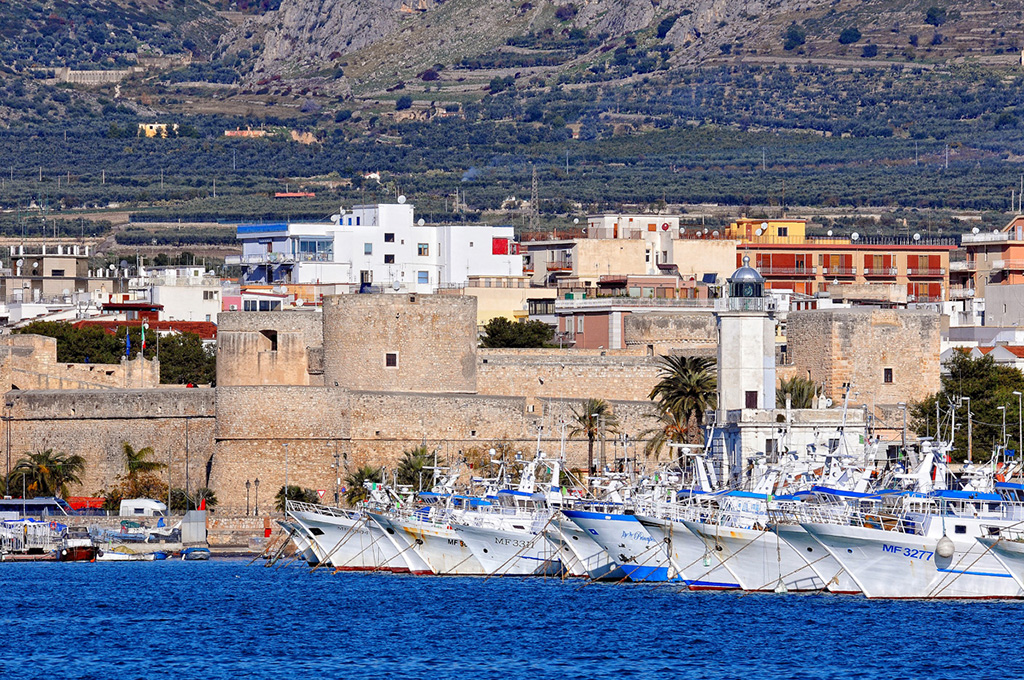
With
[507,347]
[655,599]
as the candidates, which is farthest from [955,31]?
[655,599]

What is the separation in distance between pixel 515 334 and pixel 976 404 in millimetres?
18085

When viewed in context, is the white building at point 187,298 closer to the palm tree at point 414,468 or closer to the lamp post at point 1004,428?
the palm tree at point 414,468

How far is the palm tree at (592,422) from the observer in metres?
60.6

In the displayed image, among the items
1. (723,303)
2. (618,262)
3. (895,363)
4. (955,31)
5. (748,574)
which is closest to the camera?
(748,574)

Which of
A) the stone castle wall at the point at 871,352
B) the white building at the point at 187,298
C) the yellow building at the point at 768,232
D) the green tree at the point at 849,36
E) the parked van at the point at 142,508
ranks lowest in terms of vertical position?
the parked van at the point at 142,508

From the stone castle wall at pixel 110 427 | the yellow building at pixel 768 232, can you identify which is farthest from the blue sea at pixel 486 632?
the yellow building at pixel 768 232

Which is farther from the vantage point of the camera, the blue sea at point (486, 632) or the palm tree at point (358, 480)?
the palm tree at point (358, 480)

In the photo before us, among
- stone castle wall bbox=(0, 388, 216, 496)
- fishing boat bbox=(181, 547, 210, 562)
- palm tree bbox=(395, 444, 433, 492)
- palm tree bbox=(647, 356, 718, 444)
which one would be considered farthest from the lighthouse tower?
stone castle wall bbox=(0, 388, 216, 496)

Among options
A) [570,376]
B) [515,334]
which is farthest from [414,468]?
[515,334]

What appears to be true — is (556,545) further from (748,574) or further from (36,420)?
(36,420)

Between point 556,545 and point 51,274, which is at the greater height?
point 51,274

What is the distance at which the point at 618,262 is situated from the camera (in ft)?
321

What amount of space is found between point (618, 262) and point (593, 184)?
73242 millimetres

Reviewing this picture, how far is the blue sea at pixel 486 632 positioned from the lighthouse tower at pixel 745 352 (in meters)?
6.39
